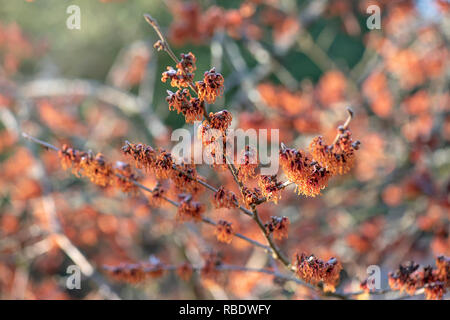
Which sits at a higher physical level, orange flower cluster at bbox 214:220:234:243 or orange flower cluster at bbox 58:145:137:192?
orange flower cluster at bbox 58:145:137:192

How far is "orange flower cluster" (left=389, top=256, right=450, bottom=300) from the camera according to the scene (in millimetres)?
1997

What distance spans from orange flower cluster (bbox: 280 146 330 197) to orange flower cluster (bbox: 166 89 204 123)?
39cm

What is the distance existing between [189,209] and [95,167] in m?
0.53

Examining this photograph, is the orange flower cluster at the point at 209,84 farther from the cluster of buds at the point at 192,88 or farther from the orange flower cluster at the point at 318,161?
the orange flower cluster at the point at 318,161

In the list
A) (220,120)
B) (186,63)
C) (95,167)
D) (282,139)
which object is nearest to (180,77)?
(186,63)

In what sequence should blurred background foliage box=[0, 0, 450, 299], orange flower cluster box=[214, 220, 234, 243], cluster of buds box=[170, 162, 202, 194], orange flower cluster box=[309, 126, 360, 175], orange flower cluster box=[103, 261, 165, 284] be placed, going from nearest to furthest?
orange flower cluster box=[309, 126, 360, 175], cluster of buds box=[170, 162, 202, 194], orange flower cluster box=[214, 220, 234, 243], orange flower cluster box=[103, 261, 165, 284], blurred background foliage box=[0, 0, 450, 299]

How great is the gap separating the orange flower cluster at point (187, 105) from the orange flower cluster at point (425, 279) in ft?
4.50

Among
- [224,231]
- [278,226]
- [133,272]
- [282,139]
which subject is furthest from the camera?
[282,139]

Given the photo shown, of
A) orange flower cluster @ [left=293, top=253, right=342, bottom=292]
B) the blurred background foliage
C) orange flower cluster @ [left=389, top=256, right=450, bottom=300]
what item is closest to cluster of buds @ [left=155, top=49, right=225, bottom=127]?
orange flower cluster @ [left=293, top=253, right=342, bottom=292]

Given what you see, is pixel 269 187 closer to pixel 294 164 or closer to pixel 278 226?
pixel 294 164

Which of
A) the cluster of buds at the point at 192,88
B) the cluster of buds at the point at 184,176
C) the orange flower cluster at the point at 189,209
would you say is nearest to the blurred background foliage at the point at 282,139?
the orange flower cluster at the point at 189,209

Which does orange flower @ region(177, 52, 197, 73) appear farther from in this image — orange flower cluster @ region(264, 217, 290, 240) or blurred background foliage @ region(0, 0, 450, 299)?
blurred background foliage @ region(0, 0, 450, 299)

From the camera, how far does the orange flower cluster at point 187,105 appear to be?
1.66 metres

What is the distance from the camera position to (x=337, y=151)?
1622 millimetres
